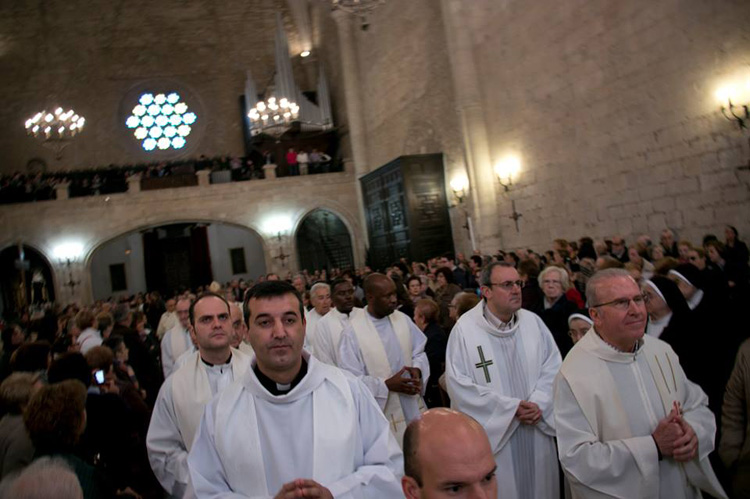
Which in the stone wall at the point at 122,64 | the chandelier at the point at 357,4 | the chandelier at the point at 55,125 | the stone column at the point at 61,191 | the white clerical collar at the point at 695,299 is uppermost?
the stone wall at the point at 122,64

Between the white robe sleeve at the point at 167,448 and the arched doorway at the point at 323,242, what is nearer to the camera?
the white robe sleeve at the point at 167,448

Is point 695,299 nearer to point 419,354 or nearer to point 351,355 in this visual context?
point 419,354

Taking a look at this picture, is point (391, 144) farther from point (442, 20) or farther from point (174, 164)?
point (174, 164)

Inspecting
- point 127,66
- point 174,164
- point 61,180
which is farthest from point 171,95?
point 61,180

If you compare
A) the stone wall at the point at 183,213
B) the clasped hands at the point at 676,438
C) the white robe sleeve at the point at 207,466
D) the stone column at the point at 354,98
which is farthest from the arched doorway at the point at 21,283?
the clasped hands at the point at 676,438

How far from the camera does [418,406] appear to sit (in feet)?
14.9

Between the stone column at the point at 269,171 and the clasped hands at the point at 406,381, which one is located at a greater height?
the stone column at the point at 269,171

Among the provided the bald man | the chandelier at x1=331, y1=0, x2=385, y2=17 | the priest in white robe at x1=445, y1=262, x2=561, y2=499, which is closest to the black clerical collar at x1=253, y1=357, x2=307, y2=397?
the bald man

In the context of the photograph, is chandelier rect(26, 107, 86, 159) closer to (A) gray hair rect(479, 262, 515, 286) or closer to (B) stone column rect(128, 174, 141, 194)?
(B) stone column rect(128, 174, 141, 194)

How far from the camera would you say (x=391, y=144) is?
65.0 feet

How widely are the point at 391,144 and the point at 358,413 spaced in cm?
1792

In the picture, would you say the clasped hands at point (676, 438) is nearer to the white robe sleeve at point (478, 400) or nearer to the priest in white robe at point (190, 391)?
the white robe sleeve at point (478, 400)

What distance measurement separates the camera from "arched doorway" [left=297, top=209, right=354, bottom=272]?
2247 cm

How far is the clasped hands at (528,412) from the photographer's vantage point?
3510mm
